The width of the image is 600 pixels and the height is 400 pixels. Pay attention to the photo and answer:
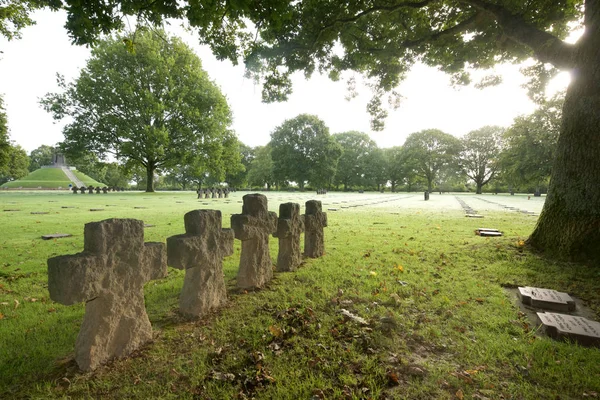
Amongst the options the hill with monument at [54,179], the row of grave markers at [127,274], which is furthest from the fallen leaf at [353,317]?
the hill with monument at [54,179]

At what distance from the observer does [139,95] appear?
2691cm

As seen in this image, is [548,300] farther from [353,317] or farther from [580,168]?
[580,168]

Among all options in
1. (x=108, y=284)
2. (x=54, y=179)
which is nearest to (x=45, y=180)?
(x=54, y=179)

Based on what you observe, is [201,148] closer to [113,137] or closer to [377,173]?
[113,137]

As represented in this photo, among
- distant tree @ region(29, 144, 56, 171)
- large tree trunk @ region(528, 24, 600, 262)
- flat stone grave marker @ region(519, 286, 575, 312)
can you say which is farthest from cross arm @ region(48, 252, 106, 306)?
distant tree @ region(29, 144, 56, 171)

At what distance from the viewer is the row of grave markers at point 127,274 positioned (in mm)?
1857

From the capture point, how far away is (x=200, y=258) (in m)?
2.70

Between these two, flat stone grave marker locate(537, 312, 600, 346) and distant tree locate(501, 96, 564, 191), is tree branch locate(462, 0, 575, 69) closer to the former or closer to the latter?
flat stone grave marker locate(537, 312, 600, 346)

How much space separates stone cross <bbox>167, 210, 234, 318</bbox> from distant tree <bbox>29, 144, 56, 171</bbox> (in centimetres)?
10745

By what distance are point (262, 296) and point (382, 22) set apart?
26.2 feet

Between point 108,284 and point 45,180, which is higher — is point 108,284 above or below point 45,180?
below

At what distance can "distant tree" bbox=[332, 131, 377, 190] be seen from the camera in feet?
222

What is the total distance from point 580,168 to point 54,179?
88.4 meters

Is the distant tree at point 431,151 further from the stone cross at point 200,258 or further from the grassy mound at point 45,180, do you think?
the grassy mound at point 45,180
